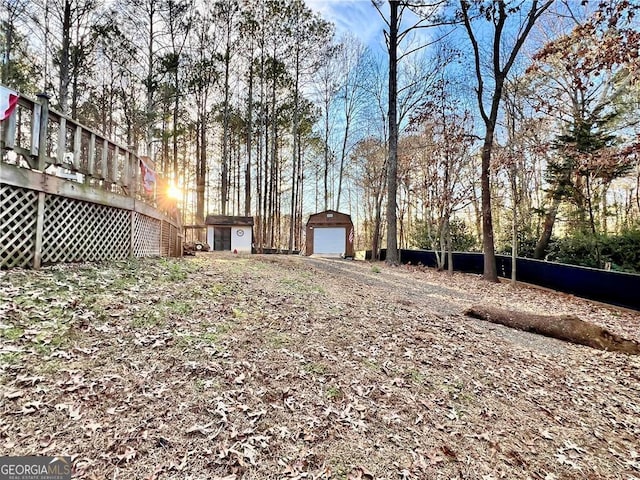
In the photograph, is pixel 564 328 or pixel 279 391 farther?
pixel 564 328

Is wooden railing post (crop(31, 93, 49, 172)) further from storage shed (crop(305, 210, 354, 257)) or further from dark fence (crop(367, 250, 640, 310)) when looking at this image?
storage shed (crop(305, 210, 354, 257))

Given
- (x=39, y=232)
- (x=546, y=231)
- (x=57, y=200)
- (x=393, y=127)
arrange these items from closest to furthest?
(x=39, y=232), (x=57, y=200), (x=546, y=231), (x=393, y=127)

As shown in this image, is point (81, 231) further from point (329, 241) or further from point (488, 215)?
point (329, 241)

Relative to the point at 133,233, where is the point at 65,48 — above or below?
above

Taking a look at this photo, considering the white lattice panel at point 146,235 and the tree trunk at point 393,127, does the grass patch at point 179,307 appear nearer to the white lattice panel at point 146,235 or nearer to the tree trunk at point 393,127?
the white lattice panel at point 146,235

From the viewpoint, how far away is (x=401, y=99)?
50.9 ft

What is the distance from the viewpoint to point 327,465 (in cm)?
195

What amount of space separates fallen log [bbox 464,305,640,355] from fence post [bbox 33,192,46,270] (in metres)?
6.30

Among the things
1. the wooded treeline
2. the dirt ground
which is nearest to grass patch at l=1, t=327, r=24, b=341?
the dirt ground

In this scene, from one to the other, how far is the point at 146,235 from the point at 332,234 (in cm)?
1330

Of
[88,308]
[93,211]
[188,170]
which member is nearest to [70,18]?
[188,170]

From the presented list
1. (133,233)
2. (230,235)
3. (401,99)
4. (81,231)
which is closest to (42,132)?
(81,231)

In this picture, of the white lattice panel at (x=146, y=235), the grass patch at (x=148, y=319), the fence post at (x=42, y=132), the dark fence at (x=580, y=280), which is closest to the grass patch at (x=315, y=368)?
the grass patch at (x=148, y=319)

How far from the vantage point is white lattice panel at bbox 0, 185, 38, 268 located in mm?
3555
